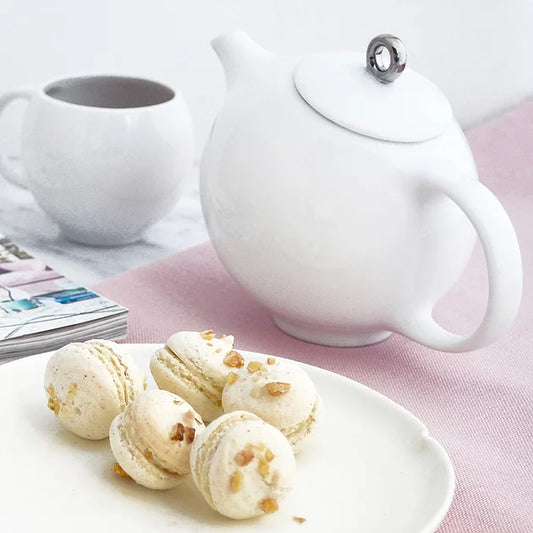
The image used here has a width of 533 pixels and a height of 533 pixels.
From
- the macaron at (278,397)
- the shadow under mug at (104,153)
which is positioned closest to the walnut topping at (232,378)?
the macaron at (278,397)

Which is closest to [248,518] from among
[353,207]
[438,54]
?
[353,207]

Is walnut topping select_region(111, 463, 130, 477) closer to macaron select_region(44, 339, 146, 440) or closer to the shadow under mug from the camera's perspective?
macaron select_region(44, 339, 146, 440)

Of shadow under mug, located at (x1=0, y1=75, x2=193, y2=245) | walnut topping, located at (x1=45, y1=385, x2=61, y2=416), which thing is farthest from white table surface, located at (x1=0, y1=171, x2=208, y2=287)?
walnut topping, located at (x1=45, y1=385, x2=61, y2=416)

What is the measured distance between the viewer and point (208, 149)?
706mm

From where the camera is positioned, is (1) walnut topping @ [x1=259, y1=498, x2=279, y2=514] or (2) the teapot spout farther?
(2) the teapot spout

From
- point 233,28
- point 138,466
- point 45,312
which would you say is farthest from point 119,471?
point 233,28

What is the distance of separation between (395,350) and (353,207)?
147 mm

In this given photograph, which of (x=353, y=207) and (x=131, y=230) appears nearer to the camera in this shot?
(x=353, y=207)

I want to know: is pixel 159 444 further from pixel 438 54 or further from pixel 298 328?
pixel 438 54

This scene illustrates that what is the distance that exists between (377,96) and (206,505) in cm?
31

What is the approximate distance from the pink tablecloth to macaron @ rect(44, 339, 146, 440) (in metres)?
0.19

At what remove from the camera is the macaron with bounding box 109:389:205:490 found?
1.54ft

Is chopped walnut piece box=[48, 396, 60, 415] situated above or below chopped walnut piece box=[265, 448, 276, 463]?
Result: below

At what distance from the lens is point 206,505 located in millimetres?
476
